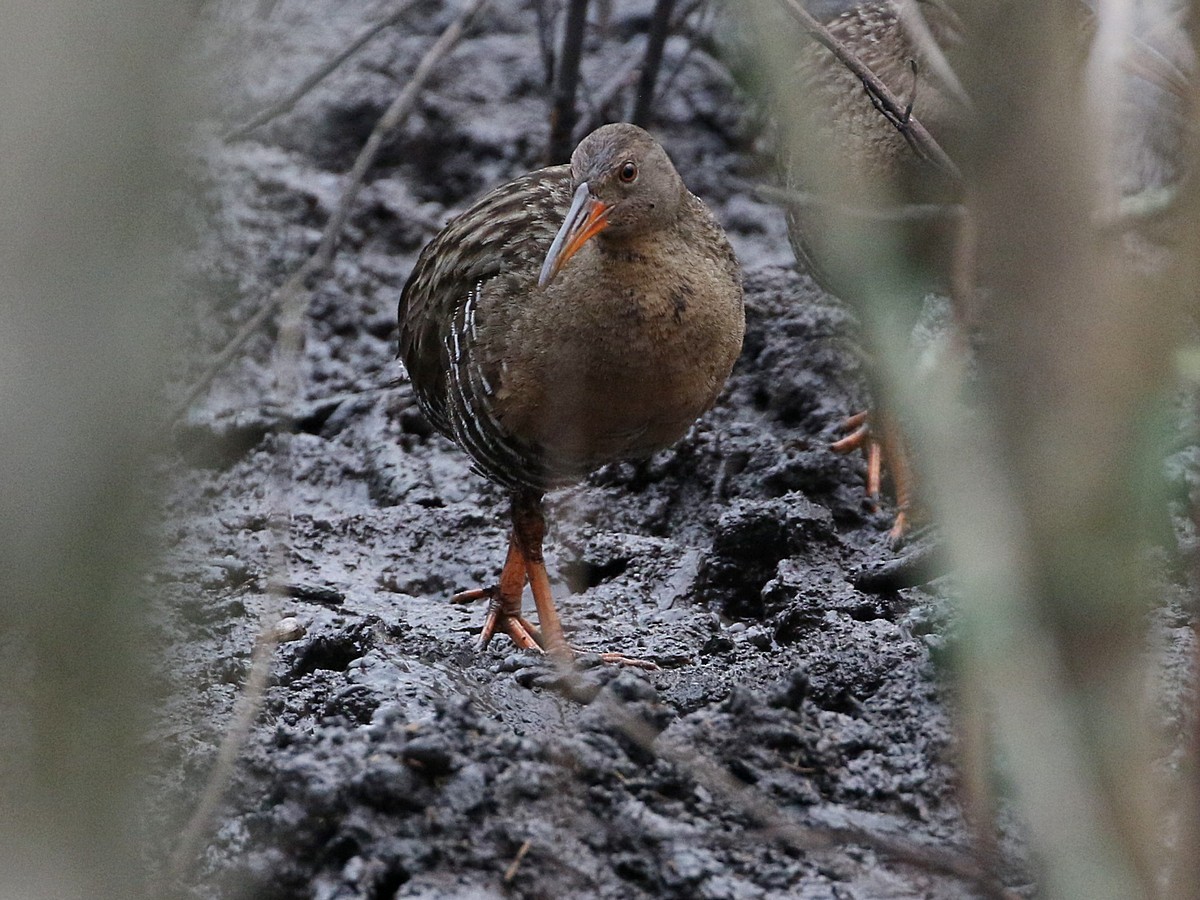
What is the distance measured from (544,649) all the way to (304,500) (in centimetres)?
136

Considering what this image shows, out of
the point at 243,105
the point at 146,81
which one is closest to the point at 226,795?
the point at 146,81

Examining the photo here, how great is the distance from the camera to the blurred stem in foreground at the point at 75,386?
142 cm

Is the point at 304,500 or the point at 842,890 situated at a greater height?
the point at 304,500

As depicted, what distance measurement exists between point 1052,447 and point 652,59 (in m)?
5.19

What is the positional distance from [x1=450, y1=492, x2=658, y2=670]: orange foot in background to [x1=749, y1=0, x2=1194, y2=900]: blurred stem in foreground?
9.48 feet

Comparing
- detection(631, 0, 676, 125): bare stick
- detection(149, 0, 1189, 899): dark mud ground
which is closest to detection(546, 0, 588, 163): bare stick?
detection(631, 0, 676, 125): bare stick

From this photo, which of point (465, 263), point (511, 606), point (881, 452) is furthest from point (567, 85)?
point (511, 606)

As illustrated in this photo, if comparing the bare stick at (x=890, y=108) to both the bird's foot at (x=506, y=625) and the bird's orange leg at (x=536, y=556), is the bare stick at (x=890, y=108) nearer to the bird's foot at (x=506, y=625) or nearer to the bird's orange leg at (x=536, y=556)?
the bird's orange leg at (x=536, y=556)

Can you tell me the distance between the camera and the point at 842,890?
2781mm

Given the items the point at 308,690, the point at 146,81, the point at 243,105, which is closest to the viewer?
the point at 146,81

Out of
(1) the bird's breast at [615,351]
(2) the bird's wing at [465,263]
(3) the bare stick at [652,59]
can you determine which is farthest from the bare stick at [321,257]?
(3) the bare stick at [652,59]

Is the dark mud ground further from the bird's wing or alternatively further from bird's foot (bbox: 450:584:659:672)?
the bird's wing

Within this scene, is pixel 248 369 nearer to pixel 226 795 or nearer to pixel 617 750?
pixel 226 795

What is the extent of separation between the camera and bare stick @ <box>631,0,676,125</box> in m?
6.19
